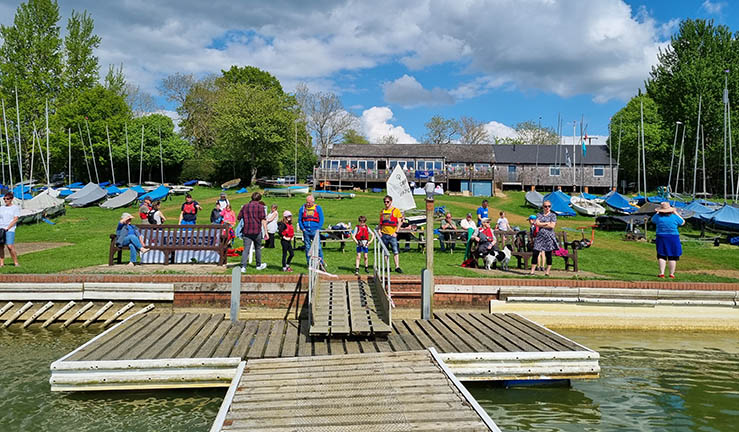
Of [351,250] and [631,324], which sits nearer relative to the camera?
[631,324]

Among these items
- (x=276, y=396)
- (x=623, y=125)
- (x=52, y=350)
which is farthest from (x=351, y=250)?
(x=623, y=125)

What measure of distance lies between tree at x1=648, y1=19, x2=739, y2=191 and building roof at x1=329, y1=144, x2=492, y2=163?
1524cm

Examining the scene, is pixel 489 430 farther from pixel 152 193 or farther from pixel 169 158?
pixel 169 158

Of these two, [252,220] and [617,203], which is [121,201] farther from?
[617,203]

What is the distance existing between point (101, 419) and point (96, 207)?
99.9 ft

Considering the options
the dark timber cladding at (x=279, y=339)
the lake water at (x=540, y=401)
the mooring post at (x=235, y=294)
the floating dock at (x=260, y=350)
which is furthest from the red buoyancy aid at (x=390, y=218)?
the lake water at (x=540, y=401)

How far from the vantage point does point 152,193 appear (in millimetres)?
34719

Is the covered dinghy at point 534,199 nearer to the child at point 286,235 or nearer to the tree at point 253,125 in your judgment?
the tree at point 253,125

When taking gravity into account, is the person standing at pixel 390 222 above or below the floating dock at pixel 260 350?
above

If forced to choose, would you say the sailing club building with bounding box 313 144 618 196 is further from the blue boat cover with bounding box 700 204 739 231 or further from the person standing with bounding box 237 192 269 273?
the person standing with bounding box 237 192 269 273

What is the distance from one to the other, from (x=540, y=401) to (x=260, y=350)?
404 cm

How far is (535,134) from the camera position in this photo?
3263 inches

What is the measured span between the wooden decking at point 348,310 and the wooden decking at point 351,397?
835 mm

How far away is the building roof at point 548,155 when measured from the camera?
5462 cm
